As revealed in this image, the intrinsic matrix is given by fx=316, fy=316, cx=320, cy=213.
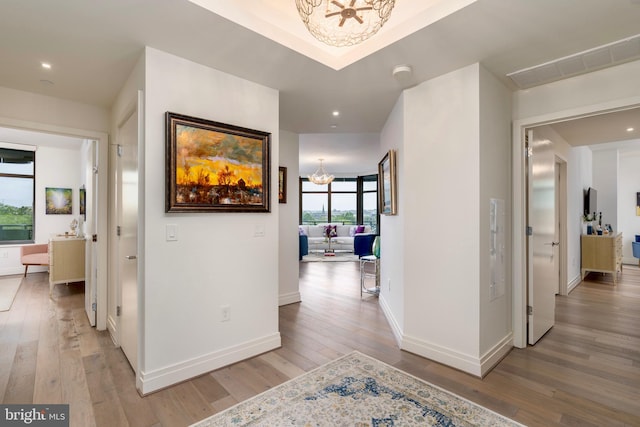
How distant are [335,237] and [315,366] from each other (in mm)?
7505

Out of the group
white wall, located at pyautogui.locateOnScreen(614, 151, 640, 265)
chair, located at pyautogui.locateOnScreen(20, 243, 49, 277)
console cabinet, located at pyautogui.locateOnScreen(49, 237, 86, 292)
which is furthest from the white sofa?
white wall, located at pyautogui.locateOnScreen(614, 151, 640, 265)

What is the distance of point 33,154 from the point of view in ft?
20.8

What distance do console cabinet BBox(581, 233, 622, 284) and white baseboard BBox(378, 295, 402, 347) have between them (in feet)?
14.1

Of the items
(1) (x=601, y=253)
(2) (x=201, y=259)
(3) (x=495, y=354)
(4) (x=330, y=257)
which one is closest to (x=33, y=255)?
(2) (x=201, y=259)

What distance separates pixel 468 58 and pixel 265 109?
1671 mm

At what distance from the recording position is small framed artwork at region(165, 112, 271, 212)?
2240mm

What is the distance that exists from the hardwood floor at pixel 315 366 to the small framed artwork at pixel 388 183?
130 cm

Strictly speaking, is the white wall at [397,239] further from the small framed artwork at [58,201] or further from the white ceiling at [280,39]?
the small framed artwork at [58,201]

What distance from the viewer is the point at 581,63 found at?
234 centimetres

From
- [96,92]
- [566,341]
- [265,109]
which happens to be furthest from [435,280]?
[96,92]

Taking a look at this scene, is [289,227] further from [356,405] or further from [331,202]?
[331,202]

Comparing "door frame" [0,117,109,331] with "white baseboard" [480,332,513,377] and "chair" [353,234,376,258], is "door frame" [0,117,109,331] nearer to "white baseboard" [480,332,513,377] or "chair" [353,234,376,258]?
"white baseboard" [480,332,513,377]

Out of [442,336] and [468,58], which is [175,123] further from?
[442,336]

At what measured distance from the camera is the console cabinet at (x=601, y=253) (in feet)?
18.0
